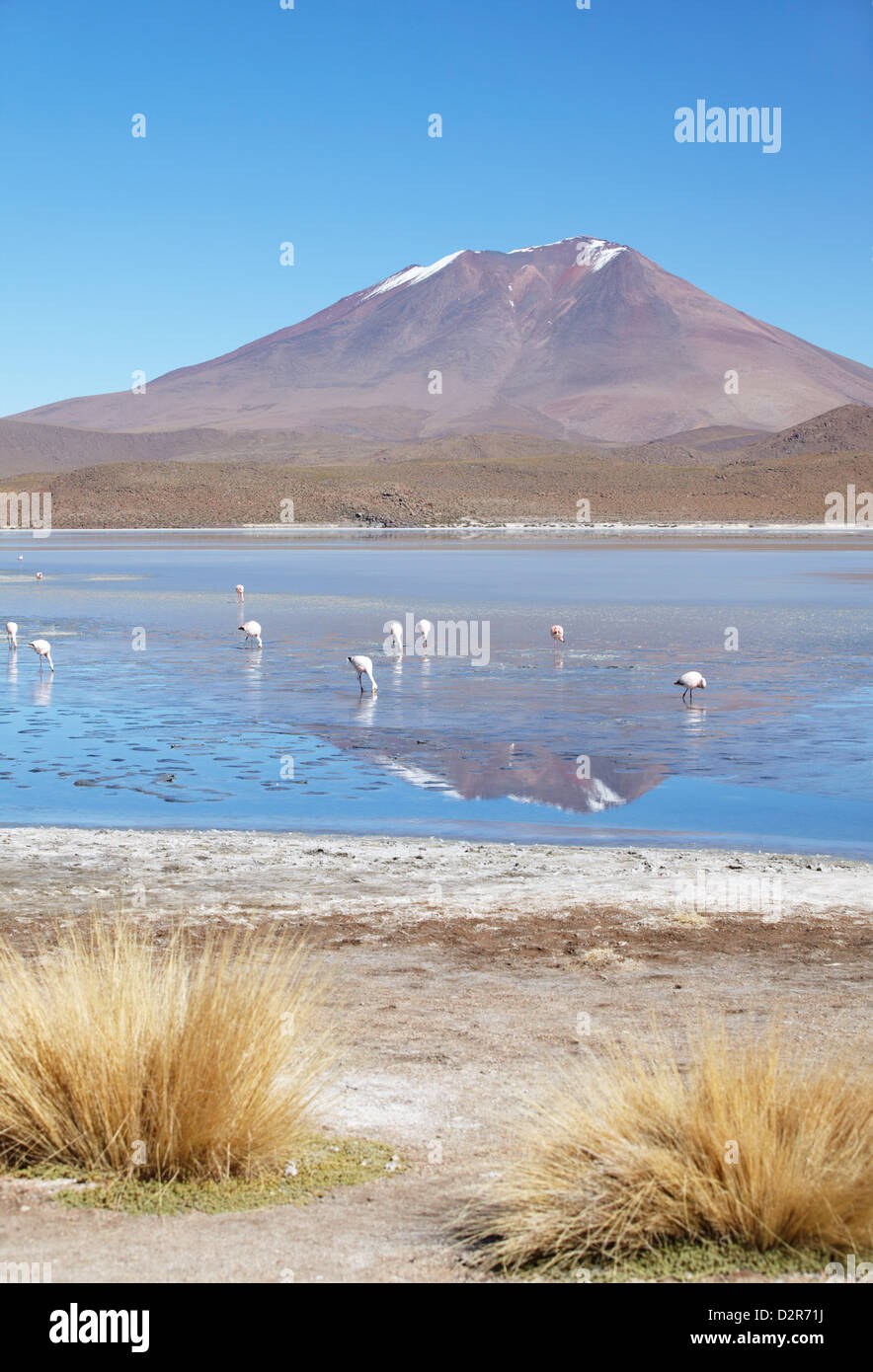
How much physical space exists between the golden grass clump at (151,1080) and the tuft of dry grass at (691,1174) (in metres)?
0.73

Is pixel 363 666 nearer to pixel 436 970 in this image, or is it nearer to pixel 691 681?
pixel 691 681

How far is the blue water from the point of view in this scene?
35.0 feet

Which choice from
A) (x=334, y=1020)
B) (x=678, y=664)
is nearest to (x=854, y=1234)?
(x=334, y=1020)

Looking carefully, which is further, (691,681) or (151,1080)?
(691,681)

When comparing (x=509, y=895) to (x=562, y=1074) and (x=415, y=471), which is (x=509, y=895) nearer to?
(x=562, y=1074)

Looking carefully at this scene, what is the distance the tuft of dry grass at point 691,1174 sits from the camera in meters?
3.73

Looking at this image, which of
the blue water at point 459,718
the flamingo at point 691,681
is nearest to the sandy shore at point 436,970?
the blue water at point 459,718

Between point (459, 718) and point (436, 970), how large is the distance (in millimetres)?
8324

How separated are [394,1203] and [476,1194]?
0.25m

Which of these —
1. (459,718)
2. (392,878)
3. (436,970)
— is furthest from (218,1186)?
(459,718)

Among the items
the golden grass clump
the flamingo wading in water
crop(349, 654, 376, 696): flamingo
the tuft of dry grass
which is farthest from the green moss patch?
the flamingo wading in water

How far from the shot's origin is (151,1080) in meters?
4.31
